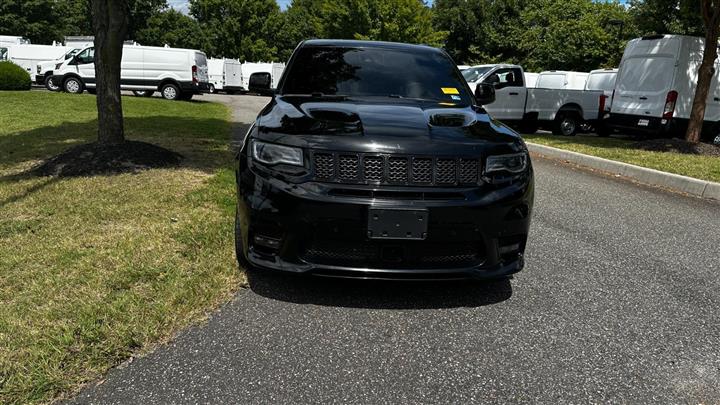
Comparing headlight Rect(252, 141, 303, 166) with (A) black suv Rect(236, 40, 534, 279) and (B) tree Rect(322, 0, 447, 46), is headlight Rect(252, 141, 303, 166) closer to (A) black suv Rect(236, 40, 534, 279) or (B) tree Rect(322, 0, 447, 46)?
(A) black suv Rect(236, 40, 534, 279)

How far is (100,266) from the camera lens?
3.39m

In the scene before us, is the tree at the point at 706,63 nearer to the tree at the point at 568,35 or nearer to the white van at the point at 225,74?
the tree at the point at 568,35

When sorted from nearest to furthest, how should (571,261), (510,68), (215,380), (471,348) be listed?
(215,380), (471,348), (571,261), (510,68)

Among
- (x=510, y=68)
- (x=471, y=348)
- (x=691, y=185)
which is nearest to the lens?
(x=471, y=348)

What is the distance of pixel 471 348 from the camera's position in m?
2.66

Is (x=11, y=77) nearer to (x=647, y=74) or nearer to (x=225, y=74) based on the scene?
(x=225, y=74)

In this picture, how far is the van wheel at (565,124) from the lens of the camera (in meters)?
14.9

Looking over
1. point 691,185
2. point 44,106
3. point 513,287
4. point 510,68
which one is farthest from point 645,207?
point 44,106

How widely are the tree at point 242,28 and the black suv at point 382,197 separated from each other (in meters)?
46.0

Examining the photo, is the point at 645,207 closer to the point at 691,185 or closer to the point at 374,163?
the point at 691,185

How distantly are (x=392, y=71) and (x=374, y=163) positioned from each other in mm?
1770

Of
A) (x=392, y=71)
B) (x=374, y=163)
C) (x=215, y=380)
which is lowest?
(x=215, y=380)

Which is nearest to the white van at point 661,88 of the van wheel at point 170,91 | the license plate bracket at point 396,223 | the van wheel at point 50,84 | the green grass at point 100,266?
the green grass at point 100,266

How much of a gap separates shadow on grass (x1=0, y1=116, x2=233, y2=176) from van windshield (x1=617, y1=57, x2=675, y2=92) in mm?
9458
